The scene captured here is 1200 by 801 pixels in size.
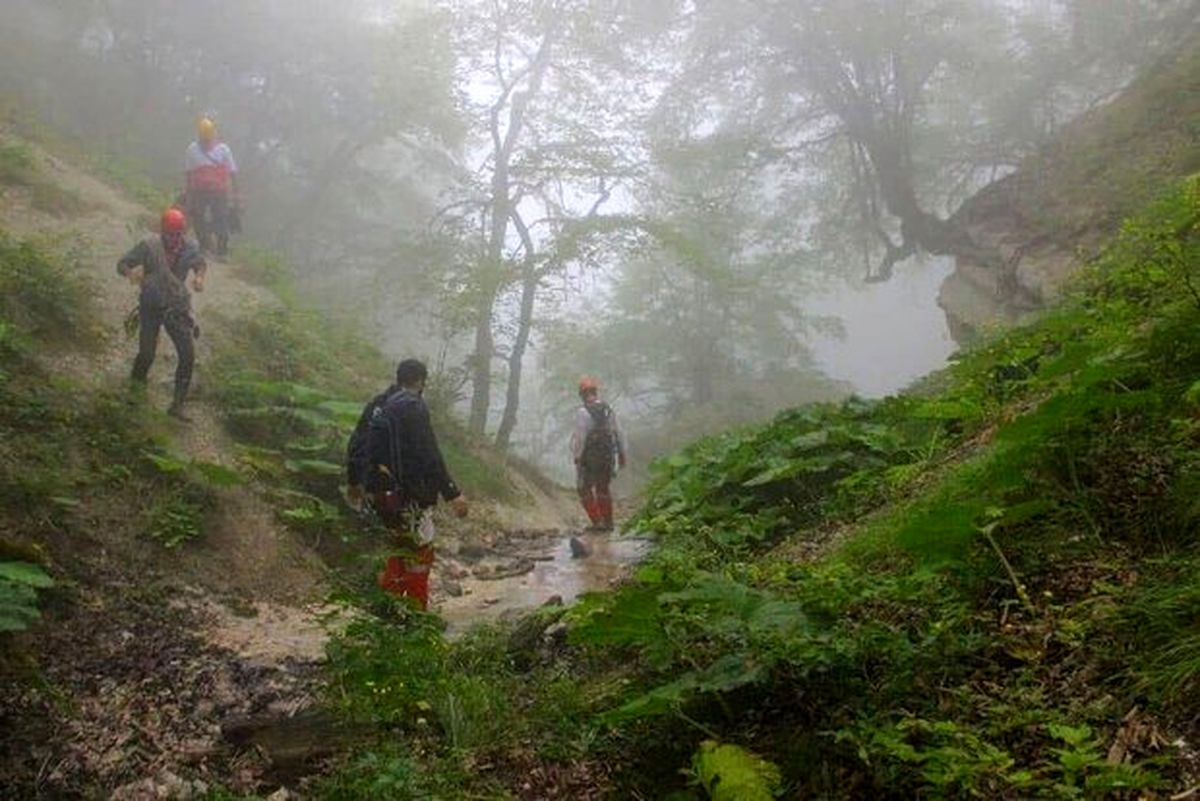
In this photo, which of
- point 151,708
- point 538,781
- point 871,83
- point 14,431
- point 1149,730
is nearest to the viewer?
point 1149,730

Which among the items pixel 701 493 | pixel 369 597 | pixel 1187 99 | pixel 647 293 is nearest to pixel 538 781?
pixel 369 597

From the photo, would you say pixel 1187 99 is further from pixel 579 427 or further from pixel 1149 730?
pixel 1149 730

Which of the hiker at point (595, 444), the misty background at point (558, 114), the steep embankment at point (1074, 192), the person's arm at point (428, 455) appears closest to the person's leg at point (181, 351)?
the person's arm at point (428, 455)

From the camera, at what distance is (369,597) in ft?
15.9

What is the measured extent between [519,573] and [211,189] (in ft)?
33.2

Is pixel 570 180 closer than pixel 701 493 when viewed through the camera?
No

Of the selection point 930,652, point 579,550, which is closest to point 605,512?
point 579,550

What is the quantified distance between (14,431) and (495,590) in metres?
4.32

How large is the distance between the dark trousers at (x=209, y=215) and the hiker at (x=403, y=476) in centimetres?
1068

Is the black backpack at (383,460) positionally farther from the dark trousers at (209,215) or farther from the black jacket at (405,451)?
the dark trousers at (209,215)

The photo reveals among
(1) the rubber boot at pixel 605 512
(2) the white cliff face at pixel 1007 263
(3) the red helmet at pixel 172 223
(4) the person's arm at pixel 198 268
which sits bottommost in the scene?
(1) the rubber boot at pixel 605 512

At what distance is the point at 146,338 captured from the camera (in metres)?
9.16

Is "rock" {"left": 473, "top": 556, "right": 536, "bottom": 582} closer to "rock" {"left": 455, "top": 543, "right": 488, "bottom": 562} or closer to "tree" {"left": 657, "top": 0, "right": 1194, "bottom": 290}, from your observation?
"rock" {"left": 455, "top": 543, "right": 488, "bottom": 562}

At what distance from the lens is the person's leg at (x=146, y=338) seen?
9070 millimetres
